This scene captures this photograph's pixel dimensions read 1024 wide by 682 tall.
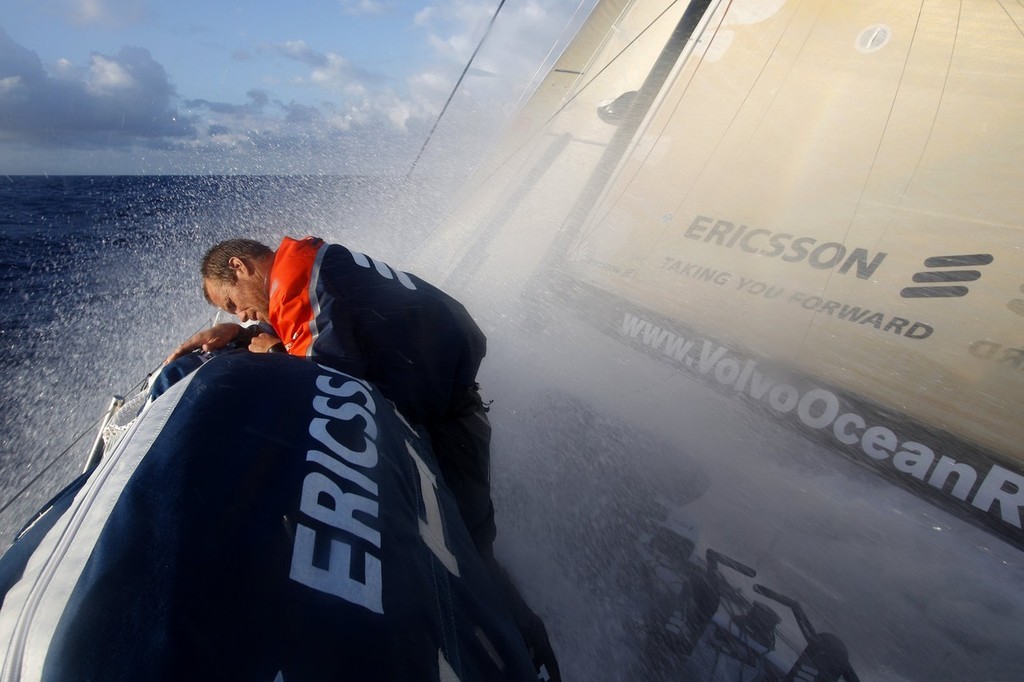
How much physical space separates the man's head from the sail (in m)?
2.06

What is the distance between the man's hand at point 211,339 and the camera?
1.79 metres

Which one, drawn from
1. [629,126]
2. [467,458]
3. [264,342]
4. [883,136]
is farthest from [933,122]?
[264,342]

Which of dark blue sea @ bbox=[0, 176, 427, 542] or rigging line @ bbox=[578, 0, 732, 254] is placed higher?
rigging line @ bbox=[578, 0, 732, 254]

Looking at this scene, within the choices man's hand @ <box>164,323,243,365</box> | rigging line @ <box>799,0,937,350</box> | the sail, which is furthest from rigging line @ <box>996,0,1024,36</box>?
man's hand @ <box>164,323,243,365</box>

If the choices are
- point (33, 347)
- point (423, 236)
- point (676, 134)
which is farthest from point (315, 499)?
point (33, 347)

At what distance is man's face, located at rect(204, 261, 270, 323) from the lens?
187 centimetres

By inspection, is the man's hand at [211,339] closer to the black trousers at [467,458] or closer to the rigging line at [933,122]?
the black trousers at [467,458]

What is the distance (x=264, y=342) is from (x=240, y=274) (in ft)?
0.80

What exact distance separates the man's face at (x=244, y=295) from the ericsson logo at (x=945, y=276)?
2.46 meters

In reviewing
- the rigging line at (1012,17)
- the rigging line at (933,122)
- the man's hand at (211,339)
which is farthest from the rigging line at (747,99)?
the man's hand at (211,339)

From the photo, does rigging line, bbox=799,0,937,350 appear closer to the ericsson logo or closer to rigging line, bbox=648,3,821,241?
the ericsson logo

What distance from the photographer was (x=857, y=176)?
2.53 metres

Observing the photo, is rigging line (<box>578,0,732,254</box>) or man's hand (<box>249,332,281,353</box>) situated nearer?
Result: man's hand (<box>249,332,281,353</box>)

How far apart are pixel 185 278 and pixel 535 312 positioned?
548 centimetres
